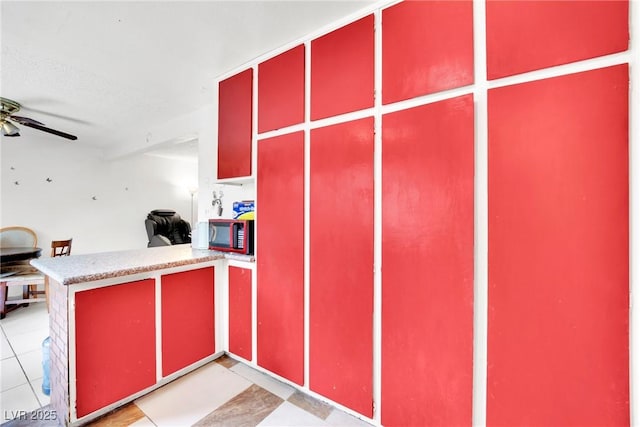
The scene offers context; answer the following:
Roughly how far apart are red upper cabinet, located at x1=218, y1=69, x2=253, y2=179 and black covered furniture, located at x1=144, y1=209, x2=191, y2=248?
3.50 m

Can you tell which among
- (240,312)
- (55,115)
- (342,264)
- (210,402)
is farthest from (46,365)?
(55,115)

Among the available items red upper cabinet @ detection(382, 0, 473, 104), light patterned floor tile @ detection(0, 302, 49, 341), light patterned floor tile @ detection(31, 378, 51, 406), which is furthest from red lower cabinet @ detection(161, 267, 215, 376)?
light patterned floor tile @ detection(0, 302, 49, 341)

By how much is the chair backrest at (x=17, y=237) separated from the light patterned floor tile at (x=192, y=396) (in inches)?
169

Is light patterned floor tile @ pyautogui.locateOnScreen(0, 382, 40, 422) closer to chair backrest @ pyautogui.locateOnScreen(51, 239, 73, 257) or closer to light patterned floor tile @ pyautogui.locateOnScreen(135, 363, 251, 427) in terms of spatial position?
light patterned floor tile @ pyautogui.locateOnScreen(135, 363, 251, 427)

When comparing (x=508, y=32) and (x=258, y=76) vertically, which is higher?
(x=258, y=76)

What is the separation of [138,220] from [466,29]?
638 cm

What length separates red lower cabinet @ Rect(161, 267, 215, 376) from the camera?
1.96m

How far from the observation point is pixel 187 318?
2.10 m

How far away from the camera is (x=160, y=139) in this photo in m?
3.71

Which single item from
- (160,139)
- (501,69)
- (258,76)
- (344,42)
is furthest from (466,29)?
(160,139)

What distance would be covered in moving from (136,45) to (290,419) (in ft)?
9.09

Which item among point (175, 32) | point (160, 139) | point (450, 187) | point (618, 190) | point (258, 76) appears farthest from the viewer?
point (160, 139)

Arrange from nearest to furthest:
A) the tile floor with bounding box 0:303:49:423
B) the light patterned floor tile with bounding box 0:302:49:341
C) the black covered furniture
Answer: the tile floor with bounding box 0:303:49:423 → the light patterned floor tile with bounding box 0:302:49:341 → the black covered furniture

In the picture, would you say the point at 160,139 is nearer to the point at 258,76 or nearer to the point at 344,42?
the point at 258,76
